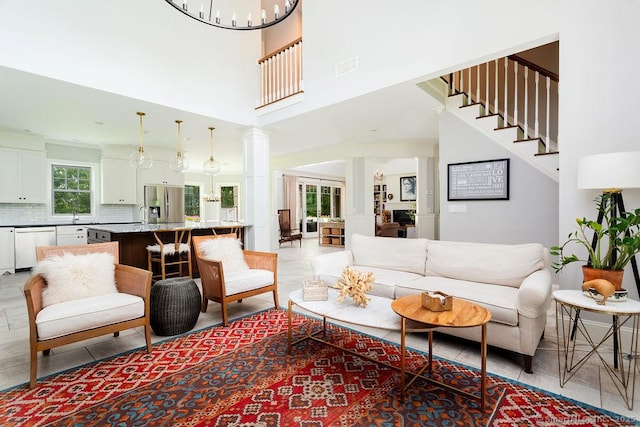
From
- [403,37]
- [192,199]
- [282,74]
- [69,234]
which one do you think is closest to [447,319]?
[403,37]

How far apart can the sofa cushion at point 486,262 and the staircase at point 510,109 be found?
1701 millimetres

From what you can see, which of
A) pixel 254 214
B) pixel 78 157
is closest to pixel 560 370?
pixel 254 214

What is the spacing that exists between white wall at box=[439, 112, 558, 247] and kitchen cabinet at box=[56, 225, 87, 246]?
6.99 meters

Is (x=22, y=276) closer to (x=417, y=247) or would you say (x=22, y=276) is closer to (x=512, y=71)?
(x=417, y=247)

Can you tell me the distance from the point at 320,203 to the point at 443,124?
8018mm

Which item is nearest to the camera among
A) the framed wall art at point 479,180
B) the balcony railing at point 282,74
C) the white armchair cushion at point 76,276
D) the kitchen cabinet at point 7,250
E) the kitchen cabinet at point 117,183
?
the white armchair cushion at point 76,276

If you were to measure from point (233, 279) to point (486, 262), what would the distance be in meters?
2.48

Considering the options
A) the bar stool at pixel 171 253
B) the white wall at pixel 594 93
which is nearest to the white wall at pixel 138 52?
the bar stool at pixel 171 253

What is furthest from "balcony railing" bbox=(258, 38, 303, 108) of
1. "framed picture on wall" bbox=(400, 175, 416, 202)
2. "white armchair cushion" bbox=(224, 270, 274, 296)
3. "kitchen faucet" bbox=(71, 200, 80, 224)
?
"framed picture on wall" bbox=(400, 175, 416, 202)

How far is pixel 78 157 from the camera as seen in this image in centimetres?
688

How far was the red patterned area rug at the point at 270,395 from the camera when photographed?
1645 mm

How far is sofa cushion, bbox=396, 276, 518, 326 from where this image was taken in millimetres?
2195

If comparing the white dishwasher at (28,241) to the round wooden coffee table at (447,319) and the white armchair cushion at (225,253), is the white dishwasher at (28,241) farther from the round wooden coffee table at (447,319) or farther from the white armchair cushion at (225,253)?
the round wooden coffee table at (447,319)

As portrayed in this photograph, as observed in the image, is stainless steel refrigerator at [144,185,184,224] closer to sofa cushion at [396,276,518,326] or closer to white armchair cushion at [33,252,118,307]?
white armchair cushion at [33,252,118,307]
